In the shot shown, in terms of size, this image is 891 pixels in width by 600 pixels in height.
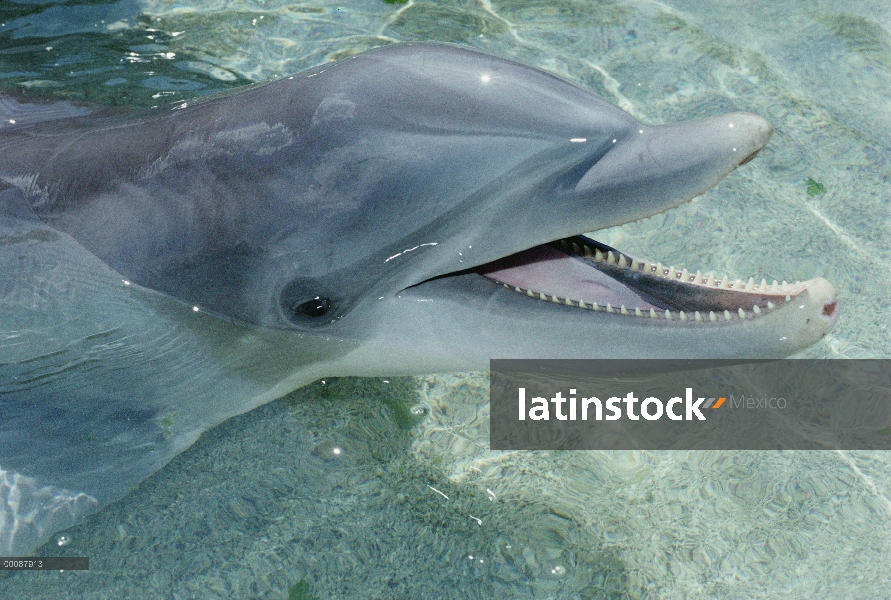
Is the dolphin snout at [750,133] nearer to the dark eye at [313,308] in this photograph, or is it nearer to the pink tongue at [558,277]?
the pink tongue at [558,277]

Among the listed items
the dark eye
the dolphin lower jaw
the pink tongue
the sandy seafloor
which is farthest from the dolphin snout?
the sandy seafloor

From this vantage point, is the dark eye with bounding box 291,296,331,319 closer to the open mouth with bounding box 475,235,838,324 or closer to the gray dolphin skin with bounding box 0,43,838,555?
the gray dolphin skin with bounding box 0,43,838,555

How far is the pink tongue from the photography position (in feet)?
12.2

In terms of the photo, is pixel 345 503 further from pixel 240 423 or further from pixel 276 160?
pixel 276 160

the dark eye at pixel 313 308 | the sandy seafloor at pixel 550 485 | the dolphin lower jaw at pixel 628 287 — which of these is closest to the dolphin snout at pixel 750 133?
the dolphin lower jaw at pixel 628 287

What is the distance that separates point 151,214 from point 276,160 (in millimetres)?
648

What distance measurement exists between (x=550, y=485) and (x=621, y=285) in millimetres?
1247

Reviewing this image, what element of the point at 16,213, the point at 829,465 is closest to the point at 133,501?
the point at 16,213

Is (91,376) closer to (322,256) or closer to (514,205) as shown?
(322,256)

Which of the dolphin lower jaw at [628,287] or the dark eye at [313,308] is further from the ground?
the dolphin lower jaw at [628,287]

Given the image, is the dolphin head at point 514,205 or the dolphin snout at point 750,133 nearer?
the dolphin snout at point 750,133

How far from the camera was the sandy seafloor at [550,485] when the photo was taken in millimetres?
4074

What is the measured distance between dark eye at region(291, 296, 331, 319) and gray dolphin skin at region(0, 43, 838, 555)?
1cm

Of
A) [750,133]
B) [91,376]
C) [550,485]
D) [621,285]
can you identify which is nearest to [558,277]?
[621,285]
